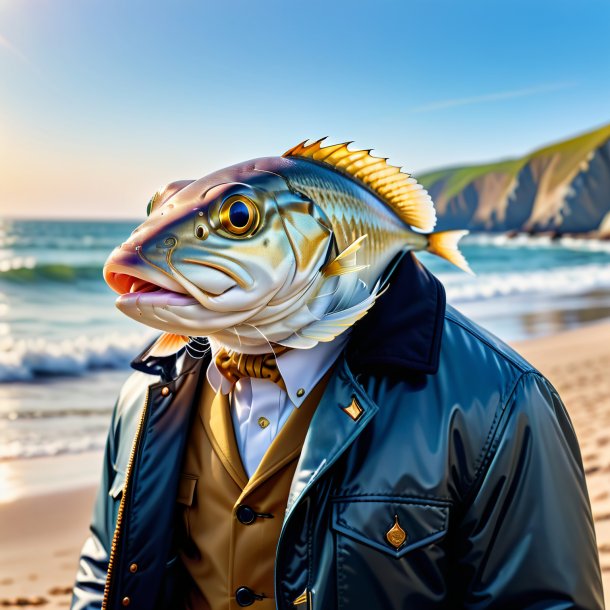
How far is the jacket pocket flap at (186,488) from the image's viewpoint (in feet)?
5.49

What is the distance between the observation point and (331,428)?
1429mm

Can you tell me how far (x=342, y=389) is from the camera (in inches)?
57.8

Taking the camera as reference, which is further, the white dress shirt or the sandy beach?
the sandy beach

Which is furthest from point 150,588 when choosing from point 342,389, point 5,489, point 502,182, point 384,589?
→ point 502,182

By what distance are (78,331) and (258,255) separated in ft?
46.7

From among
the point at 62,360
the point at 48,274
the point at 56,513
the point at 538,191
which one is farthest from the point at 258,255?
the point at 538,191

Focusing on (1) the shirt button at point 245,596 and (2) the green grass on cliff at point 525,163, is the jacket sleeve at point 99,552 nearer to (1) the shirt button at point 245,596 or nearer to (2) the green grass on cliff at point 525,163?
(1) the shirt button at point 245,596

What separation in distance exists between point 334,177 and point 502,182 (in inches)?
4234

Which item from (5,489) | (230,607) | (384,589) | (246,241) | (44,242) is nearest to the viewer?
(246,241)

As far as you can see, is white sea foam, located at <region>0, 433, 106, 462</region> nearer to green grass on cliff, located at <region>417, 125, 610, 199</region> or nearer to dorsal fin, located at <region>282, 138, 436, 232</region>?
dorsal fin, located at <region>282, 138, 436, 232</region>

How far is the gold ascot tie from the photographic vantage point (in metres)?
1.47

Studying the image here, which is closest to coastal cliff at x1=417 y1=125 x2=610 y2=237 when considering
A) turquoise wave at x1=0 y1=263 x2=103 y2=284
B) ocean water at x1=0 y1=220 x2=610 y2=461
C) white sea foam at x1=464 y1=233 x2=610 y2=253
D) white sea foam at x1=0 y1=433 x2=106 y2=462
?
white sea foam at x1=464 y1=233 x2=610 y2=253

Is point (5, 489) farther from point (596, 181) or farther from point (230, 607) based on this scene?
point (596, 181)

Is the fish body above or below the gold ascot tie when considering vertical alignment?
above
